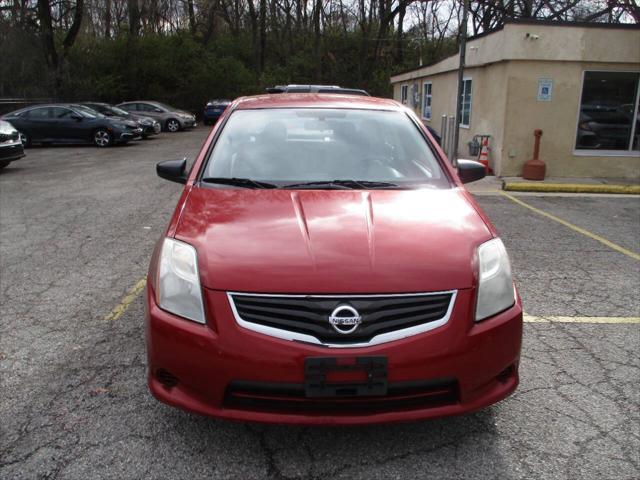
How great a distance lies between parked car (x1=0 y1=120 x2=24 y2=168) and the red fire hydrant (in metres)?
10.9

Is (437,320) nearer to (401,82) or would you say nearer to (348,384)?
(348,384)

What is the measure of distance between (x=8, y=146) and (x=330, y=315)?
1190 centimetres

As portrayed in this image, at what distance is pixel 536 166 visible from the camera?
1101 cm

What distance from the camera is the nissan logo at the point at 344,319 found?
88.3 inches

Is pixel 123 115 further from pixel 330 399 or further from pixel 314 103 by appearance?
pixel 330 399

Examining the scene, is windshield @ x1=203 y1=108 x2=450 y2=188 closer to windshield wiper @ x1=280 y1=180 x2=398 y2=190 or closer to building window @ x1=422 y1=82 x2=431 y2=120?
windshield wiper @ x1=280 y1=180 x2=398 y2=190

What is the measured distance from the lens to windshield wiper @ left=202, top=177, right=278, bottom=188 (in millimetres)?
3238

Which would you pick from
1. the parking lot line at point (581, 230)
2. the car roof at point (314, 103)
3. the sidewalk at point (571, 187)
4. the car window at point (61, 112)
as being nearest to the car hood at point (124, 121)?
the car window at point (61, 112)

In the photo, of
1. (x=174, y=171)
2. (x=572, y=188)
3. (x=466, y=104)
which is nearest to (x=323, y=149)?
(x=174, y=171)

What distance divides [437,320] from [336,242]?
0.58 meters

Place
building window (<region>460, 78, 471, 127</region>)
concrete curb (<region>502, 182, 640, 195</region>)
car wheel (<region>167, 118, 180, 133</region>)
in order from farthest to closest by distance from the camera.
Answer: car wheel (<region>167, 118, 180, 133</region>)
building window (<region>460, 78, 471, 127</region>)
concrete curb (<region>502, 182, 640, 195</region>)

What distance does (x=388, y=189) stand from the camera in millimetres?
3223

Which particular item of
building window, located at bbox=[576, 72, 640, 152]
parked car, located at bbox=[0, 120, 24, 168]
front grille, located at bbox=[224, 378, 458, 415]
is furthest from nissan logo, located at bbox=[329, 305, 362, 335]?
parked car, located at bbox=[0, 120, 24, 168]

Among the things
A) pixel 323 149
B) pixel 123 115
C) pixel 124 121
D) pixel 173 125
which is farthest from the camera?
pixel 173 125
